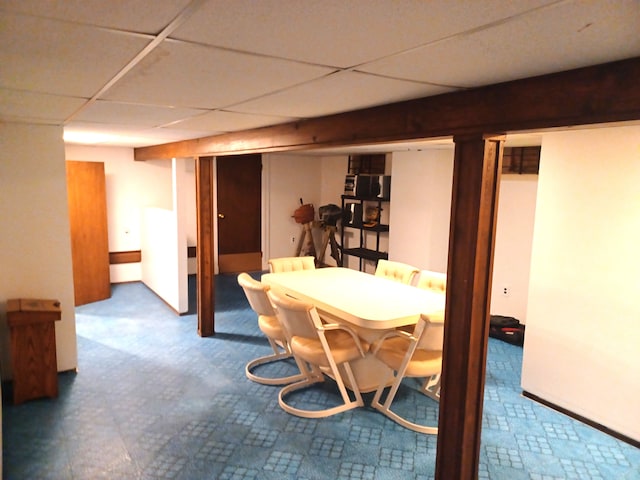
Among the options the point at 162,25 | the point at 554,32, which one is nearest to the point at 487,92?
the point at 554,32

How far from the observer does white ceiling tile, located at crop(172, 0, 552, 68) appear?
98cm

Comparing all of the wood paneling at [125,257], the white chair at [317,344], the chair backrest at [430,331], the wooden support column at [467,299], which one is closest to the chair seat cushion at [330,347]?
the white chair at [317,344]

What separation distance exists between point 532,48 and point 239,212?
270 inches

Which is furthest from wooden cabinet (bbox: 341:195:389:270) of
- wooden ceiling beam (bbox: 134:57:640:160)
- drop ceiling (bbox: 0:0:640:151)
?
drop ceiling (bbox: 0:0:640:151)

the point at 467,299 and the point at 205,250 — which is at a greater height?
the point at 467,299

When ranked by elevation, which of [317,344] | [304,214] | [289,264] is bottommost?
[317,344]

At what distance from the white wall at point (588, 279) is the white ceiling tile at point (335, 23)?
94.1 inches

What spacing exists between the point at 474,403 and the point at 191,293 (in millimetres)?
5052

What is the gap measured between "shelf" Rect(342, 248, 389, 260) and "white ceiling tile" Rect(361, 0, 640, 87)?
485 cm

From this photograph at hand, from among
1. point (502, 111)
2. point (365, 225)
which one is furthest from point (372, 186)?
point (502, 111)

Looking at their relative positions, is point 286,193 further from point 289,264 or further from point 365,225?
point 289,264

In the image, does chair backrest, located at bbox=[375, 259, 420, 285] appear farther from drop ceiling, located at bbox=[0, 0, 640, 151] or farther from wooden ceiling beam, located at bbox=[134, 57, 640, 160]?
drop ceiling, located at bbox=[0, 0, 640, 151]

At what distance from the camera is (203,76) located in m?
1.71

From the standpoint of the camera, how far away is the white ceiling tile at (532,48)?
3.30 feet
